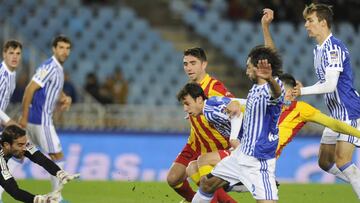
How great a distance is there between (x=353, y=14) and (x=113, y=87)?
6264mm

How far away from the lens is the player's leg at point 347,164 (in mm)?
9297

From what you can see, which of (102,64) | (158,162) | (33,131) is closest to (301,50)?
(102,64)

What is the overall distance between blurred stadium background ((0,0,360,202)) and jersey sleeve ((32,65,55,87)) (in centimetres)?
397

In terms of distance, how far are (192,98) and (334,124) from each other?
1.40 m

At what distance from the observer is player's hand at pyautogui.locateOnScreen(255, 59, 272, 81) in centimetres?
745

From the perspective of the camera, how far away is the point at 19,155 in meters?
9.17

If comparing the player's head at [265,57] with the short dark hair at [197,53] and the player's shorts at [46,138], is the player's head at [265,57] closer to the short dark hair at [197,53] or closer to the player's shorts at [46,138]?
the short dark hair at [197,53]

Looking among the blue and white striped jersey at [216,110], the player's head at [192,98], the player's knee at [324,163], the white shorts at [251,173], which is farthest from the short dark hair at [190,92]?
the player's knee at [324,163]

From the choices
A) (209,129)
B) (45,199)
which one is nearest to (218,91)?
(209,129)

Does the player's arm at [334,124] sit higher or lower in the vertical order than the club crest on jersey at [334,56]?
lower

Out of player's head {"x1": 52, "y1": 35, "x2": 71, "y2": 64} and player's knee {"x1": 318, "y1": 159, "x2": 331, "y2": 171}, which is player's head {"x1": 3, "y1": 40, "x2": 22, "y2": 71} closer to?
player's head {"x1": 52, "y1": 35, "x2": 71, "y2": 64}

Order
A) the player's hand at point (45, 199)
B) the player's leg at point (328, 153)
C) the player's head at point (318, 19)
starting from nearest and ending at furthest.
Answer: the player's hand at point (45, 199), the player's head at point (318, 19), the player's leg at point (328, 153)

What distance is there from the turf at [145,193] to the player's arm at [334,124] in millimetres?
2023

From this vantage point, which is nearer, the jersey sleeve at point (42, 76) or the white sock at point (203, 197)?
the white sock at point (203, 197)
